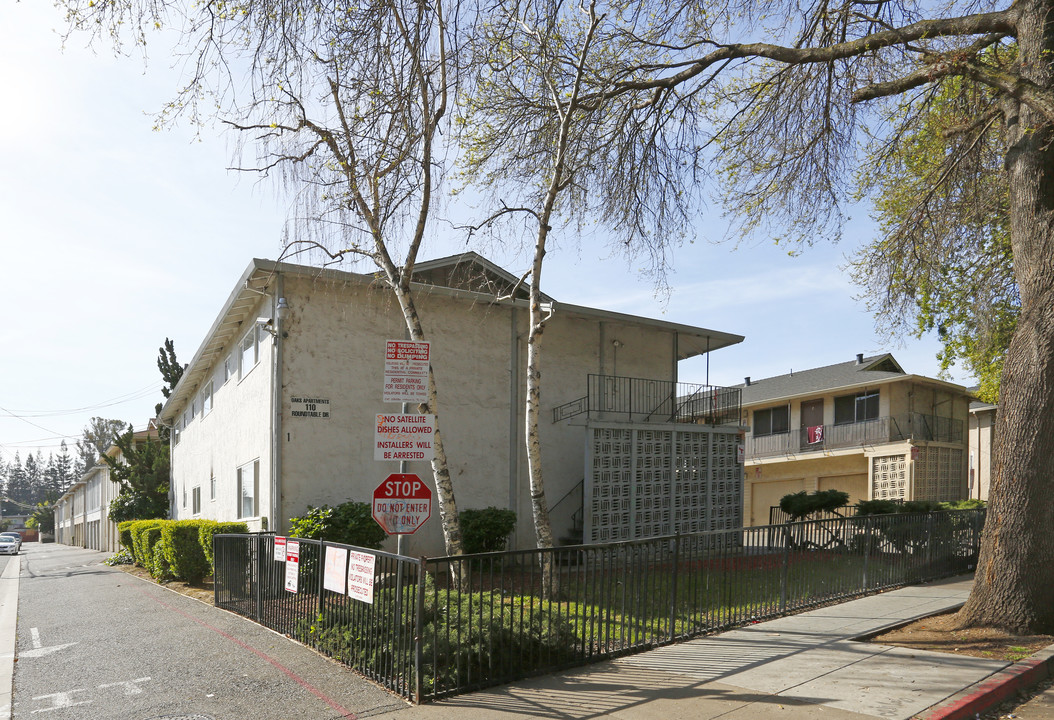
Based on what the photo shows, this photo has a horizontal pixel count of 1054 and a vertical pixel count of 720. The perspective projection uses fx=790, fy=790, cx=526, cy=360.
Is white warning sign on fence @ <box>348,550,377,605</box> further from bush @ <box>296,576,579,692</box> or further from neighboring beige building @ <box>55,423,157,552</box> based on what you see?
neighboring beige building @ <box>55,423,157,552</box>

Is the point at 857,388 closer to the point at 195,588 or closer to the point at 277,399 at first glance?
the point at 277,399

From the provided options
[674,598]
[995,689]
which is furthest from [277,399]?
[995,689]

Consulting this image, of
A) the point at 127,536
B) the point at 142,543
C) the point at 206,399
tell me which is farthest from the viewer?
the point at 127,536

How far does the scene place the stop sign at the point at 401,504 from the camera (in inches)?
293

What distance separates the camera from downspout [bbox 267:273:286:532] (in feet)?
47.1

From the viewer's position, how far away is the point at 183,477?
27.9m

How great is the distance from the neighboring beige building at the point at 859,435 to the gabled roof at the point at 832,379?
4 cm

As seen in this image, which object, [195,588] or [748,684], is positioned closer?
[748,684]

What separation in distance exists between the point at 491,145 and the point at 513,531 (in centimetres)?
854

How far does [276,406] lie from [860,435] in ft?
82.4

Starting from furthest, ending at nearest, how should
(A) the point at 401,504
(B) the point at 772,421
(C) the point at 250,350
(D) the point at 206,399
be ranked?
(B) the point at 772,421 → (D) the point at 206,399 → (C) the point at 250,350 → (A) the point at 401,504

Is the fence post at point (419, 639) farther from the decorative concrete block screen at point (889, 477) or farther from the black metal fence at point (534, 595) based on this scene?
the decorative concrete block screen at point (889, 477)

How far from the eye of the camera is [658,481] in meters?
18.1

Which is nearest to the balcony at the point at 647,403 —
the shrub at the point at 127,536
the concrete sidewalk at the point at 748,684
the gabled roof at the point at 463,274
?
the gabled roof at the point at 463,274
